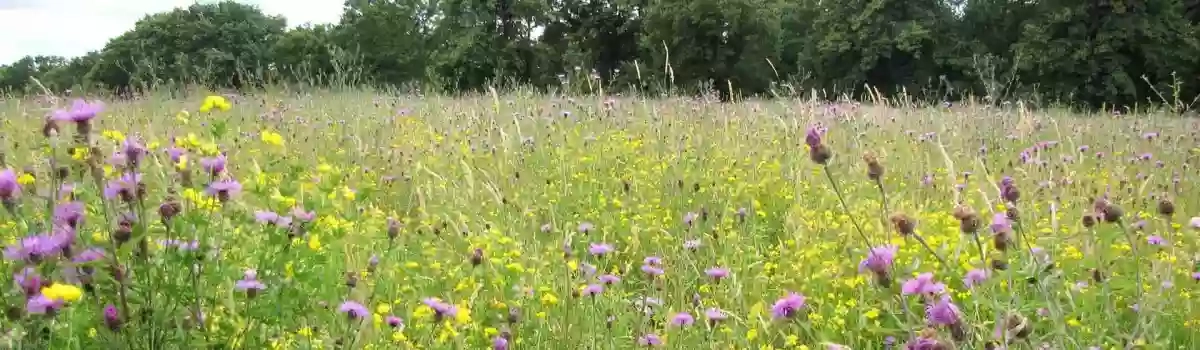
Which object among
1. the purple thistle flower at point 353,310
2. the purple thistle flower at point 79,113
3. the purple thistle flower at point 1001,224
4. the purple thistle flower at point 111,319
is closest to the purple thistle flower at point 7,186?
the purple thistle flower at point 79,113

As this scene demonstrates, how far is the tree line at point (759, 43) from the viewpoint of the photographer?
80.6ft

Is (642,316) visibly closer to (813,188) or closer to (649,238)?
(649,238)

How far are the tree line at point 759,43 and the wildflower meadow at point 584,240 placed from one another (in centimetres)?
2061

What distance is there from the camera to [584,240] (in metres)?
2.85

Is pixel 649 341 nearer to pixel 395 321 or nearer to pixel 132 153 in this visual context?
pixel 395 321

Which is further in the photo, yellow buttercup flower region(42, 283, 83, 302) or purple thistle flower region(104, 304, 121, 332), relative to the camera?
purple thistle flower region(104, 304, 121, 332)

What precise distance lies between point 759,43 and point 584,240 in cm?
2943

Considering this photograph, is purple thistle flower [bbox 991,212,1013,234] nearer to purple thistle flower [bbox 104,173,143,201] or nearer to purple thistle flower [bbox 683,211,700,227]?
purple thistle flower [bbox 683,211,700,227]

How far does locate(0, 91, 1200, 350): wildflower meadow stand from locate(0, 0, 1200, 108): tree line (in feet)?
67.6

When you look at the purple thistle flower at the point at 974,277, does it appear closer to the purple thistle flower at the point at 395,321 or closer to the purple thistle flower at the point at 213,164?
the purple thistle flower at the point at 395,321

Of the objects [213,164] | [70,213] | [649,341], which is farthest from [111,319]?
[649,341]

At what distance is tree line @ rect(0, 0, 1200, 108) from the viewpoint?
24562mm

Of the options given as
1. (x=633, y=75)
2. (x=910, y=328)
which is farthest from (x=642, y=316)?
(x=633, y=75)

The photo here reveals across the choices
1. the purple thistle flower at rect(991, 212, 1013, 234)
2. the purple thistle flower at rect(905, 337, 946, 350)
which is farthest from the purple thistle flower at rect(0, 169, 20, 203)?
the purple thistle flower at rect(991, 212, 1013, 234)
